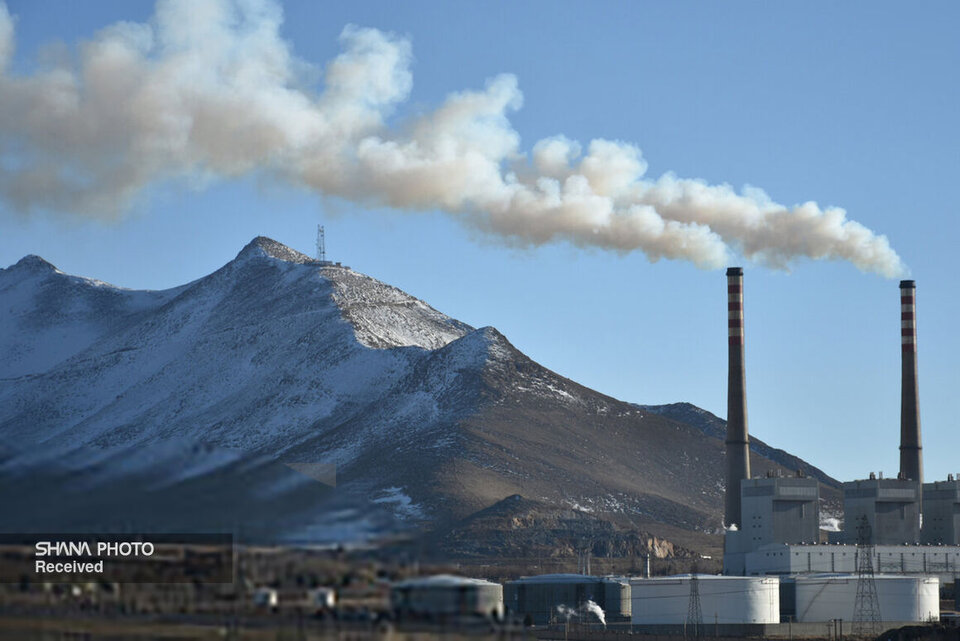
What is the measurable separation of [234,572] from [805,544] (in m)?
147

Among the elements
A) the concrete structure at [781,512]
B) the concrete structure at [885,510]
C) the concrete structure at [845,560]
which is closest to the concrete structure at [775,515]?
the concrete structure at [781,512]

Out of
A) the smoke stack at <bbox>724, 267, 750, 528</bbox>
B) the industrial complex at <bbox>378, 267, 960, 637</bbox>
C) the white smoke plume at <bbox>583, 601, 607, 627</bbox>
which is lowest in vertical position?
the white smoke plume at <bbox>583, 601, 607, 627</bbox>

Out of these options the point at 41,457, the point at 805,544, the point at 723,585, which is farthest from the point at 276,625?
the point at 805,544

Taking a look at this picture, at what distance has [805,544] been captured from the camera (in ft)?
547

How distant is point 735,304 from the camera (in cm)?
18200

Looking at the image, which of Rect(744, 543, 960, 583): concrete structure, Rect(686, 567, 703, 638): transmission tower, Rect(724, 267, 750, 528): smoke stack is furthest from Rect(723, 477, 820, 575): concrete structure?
Rect(686, 567, 703, 638): transmission tower

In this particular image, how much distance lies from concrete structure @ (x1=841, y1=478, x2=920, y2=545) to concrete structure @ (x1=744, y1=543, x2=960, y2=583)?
5379 millimetres

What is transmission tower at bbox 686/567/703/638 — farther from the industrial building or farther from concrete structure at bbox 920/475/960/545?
concrete structure at bbox 920/475/960/545

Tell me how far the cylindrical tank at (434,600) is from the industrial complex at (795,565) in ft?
316

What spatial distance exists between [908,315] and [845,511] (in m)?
26.5

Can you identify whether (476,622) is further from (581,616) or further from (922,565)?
(922,565)

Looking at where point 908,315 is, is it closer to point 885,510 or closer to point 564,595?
point 885,510

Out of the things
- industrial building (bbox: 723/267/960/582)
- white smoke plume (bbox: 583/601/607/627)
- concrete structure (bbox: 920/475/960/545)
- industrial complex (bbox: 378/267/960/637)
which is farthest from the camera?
concrete structure (bbox: 920/475/960/545)

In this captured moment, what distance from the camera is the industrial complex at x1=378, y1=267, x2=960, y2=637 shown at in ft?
442
